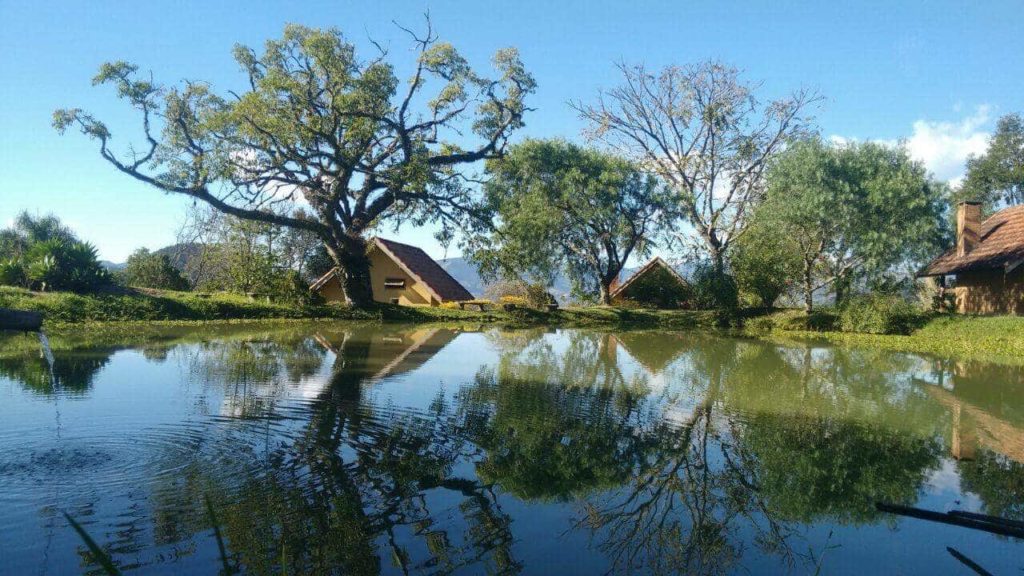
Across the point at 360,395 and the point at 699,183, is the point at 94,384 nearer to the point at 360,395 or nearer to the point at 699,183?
the point at 360,395

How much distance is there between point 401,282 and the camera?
31.6 m

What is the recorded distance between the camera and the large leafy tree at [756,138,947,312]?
22.5 metres

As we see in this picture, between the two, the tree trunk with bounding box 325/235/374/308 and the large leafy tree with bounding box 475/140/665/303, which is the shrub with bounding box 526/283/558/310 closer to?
the large leafy tree with bounding box 475/140/665/303

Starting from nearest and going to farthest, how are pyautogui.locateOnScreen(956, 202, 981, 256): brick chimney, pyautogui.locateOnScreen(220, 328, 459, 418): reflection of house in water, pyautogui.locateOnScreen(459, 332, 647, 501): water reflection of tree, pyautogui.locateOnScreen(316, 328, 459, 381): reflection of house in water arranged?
pyautogui.locateOnScreen(459, 332, 647, 501): water reflection of tree → pyautogui.locateOnScreen(220, 328, 459, 418): reflection of house in water → pyautogui.locateOnScreen(316, 328, 459, 381): reflection of house in water → pyautogui.locateOnScreen(956, 202, 981, 256): brick chimney

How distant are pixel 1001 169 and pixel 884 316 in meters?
20.4

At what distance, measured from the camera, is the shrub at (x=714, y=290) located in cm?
2755

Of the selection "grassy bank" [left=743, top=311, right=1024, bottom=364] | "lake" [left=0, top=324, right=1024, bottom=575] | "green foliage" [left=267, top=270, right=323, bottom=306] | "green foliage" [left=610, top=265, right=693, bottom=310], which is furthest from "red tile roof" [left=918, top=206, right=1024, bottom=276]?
"green foliage" [left=267, top=270, right=323, bottom=306]

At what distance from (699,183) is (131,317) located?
2217 centimetres

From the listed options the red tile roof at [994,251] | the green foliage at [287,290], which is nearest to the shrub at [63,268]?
the green foliage at [287,290]

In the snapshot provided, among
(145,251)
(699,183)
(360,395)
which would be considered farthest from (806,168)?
(145,251)

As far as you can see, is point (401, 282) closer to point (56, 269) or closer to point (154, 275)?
point (154, 275)

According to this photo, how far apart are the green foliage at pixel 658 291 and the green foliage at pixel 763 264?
13.5 feet

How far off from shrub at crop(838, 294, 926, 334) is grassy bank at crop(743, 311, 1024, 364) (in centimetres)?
29

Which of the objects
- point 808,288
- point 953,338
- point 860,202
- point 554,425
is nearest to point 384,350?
point 554,425
